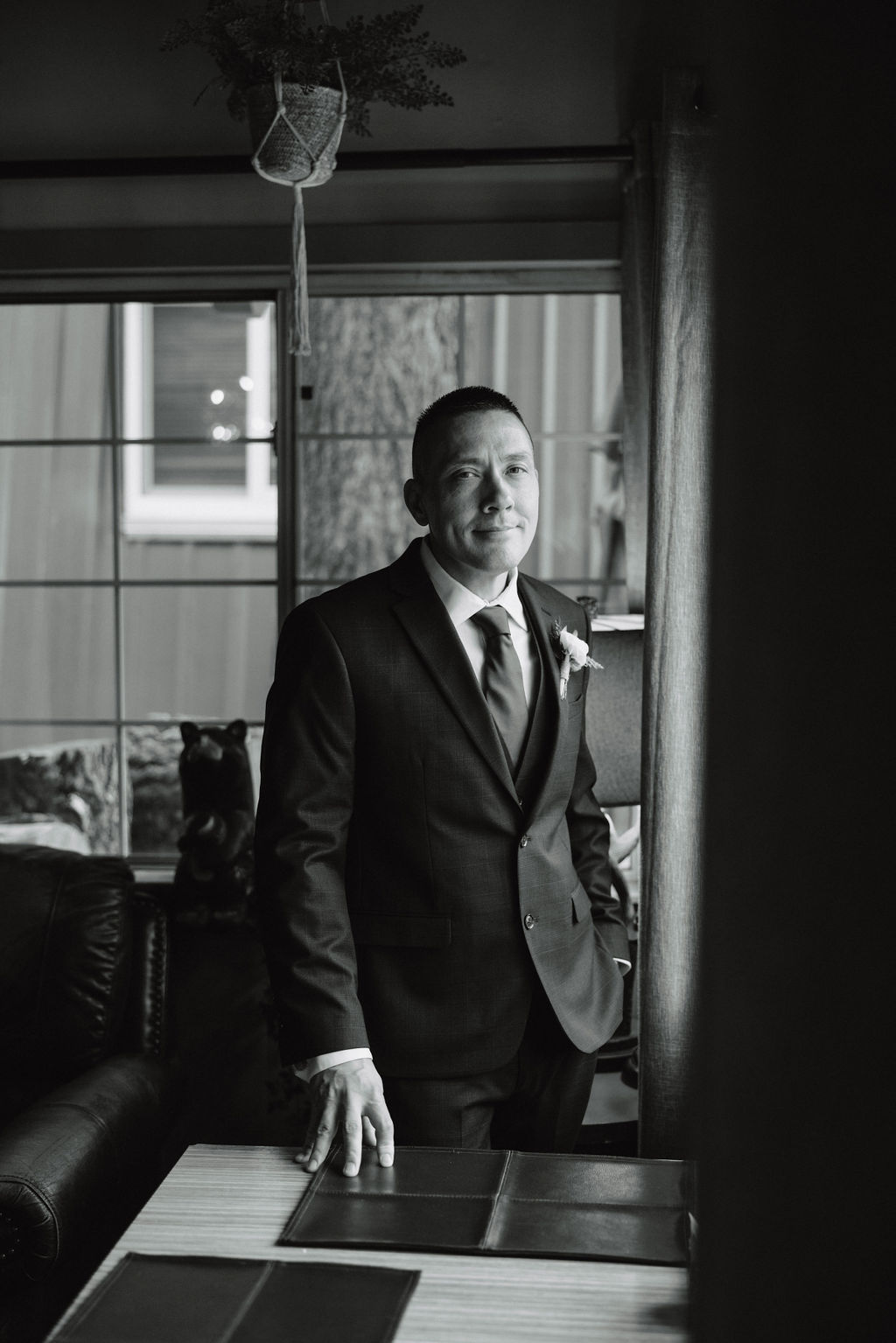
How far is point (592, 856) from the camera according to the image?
1.95 meters

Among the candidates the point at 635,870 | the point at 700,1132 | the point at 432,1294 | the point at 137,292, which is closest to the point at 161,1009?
the point at 635,870

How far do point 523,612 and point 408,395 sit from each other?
176 cm

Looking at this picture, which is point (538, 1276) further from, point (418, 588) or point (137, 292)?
point (137, 292)

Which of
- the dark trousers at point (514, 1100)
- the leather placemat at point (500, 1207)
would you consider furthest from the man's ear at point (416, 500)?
the leather placemat at point (500, 1207)

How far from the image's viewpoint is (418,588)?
1.72 meters

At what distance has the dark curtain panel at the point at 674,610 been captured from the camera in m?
1.74

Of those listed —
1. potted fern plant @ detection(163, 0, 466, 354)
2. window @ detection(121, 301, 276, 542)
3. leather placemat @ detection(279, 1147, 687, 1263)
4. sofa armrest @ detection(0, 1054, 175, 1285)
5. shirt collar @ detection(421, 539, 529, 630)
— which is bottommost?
sofa armrest @ detection(0, 1054, 175, 1285)

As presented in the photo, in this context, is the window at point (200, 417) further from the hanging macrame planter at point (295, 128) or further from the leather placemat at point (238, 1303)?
the leather placemat at point (238, 1303)

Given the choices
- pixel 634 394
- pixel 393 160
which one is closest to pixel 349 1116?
pixel 634 394

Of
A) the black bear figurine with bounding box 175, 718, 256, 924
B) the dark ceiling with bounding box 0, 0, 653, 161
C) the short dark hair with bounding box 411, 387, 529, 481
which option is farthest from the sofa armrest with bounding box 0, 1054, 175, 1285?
the dark ceiling with bounding box 0, 0, 653, 161

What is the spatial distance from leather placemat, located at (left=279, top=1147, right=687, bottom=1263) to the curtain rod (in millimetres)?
2281

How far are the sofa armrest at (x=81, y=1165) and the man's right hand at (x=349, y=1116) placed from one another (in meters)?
0.80

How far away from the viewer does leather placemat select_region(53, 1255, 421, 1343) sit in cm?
98

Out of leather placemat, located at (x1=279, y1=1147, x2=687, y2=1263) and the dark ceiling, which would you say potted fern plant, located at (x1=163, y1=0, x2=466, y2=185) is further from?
leather placemat, located at (x1=279, y1=1147, x2=687, y2=1263)
